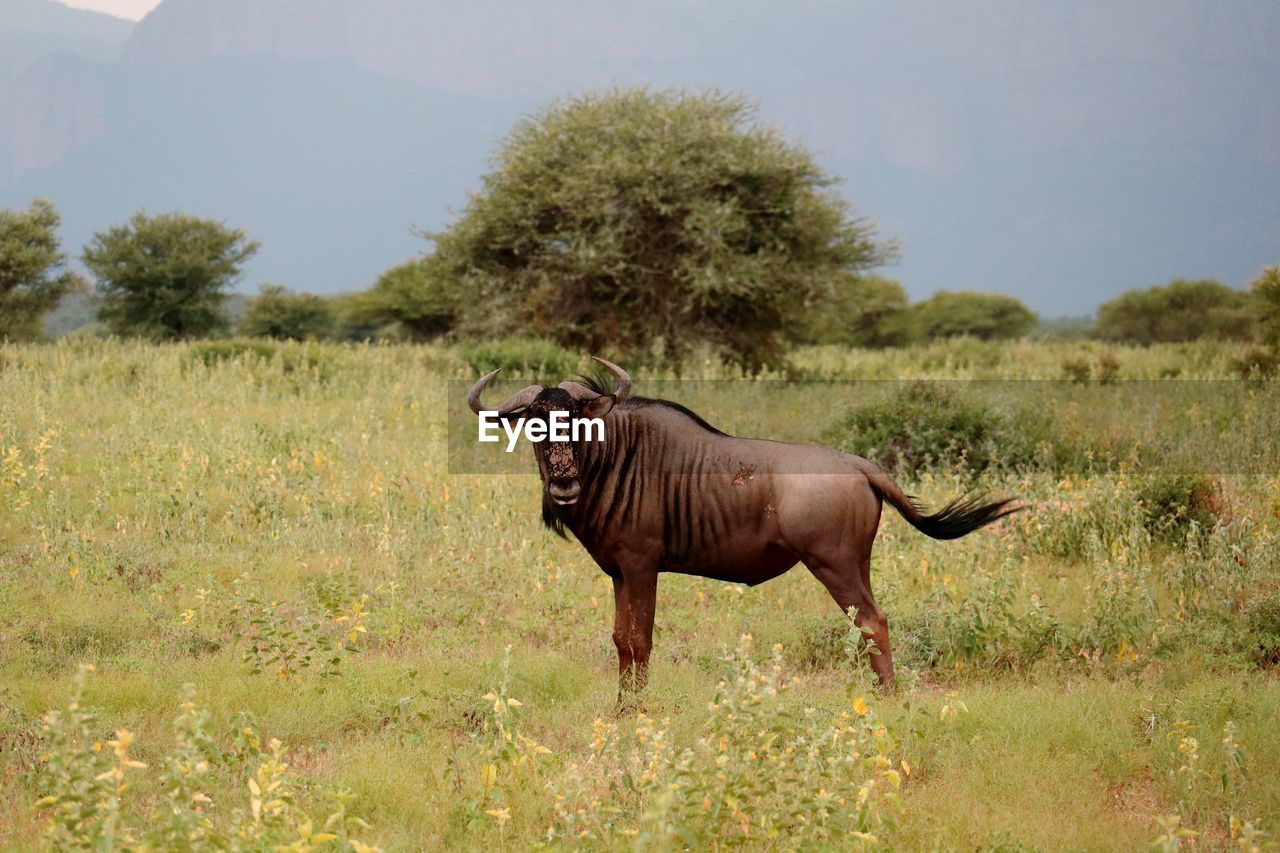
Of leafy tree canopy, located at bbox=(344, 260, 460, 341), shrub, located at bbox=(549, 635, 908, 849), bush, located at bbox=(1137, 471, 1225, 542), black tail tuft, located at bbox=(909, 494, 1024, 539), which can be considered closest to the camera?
shrub, located at bbox=(549, 635, 908, 849)

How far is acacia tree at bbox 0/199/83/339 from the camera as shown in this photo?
31.5 meters

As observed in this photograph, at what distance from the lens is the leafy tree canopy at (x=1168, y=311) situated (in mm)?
46281

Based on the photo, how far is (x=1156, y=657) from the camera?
24.4 ft

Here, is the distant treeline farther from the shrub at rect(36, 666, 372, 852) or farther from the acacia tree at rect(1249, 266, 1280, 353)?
the shrub at rect(36, 666, 372, 852)

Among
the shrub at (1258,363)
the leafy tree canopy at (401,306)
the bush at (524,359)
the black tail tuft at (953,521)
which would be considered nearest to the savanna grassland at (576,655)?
the black tail tuft at (953,521)

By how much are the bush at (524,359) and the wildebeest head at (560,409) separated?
12.5 m

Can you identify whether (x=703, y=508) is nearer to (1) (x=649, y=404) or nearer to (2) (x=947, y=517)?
(1) (x=649, y=404)

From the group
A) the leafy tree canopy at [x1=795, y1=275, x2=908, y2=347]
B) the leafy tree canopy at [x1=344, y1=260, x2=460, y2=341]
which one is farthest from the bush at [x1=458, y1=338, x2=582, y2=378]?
the leafy tree canopy at [x1=344, y1=260, x2=460, y2=341]

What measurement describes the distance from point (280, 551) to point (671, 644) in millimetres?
3690

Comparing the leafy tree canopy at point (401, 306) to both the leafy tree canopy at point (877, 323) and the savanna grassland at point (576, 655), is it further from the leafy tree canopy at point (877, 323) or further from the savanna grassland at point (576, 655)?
the savanna grassland at point (576, 655)

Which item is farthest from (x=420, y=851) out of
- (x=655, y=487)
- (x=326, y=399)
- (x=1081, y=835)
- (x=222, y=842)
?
(x=326, y=399)

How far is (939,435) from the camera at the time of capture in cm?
1264

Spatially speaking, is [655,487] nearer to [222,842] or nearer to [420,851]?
[420,851]

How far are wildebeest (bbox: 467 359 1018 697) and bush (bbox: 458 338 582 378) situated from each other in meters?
12.2
